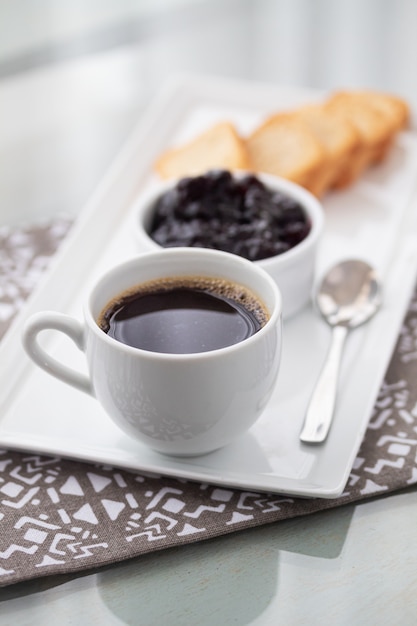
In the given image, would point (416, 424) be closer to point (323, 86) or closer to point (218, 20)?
point (323, 86)

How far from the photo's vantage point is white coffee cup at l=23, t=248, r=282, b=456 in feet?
3.24

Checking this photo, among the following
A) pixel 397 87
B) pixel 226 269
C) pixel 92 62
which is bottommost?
pixel 397 87

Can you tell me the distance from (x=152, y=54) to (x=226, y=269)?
131 centimetres

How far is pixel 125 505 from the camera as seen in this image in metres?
1.08

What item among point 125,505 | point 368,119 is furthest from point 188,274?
point 368,119

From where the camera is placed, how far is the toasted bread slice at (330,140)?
1687 mm

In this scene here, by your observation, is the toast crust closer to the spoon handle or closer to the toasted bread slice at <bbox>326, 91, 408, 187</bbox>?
the toasted bread slice at <bbox>326, 91, 408, 187</bbox>

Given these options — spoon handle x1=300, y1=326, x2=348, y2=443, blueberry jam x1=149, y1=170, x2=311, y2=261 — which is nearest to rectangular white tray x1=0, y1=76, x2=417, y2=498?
spoon handle x1=300, y1=326, x2=348, y2=443

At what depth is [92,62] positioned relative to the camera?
223 cm

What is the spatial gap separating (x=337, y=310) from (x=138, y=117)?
0.89 m

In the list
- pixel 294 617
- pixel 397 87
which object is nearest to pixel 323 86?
pixel 397 87

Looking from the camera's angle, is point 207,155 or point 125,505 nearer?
point 125,505

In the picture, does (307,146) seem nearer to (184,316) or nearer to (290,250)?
(290,250)

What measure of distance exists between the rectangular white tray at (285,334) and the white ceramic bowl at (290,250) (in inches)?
1.6
